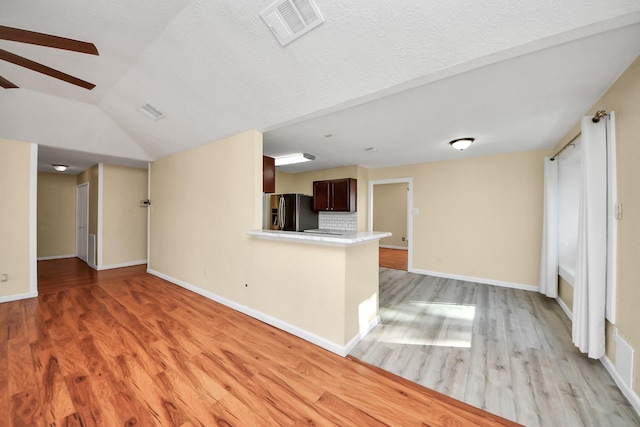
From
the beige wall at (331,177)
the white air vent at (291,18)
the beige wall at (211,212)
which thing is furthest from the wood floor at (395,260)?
the white air vent at (291,18)

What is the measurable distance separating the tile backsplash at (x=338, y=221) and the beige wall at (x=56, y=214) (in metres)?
7.06

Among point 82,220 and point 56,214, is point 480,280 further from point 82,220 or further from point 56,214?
point 56,214

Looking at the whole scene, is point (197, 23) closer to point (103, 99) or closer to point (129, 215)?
point (103, 99)

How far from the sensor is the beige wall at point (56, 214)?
6.09m

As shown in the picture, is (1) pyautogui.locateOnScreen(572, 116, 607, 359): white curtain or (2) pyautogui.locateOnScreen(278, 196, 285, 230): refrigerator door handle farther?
(2) pyautogui.locateOnScreen(278, 196, 285, 230): refrigerator door handle

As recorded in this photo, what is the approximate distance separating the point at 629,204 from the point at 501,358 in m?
1.57

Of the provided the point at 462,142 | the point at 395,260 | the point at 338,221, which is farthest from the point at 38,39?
the point at 395,260

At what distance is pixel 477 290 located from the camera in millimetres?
3973

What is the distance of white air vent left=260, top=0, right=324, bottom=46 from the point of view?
1597 mm

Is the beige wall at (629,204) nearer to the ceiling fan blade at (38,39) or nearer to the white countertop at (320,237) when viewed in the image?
the white countertop at (320,237)

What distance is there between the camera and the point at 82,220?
621 centimetres

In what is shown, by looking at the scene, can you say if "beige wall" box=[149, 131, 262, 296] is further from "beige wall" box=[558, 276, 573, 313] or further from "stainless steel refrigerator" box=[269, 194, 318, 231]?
"beige wall" box=[558, 276, 573, 313]

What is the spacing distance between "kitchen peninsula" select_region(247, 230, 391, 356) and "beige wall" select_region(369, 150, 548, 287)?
108 inches

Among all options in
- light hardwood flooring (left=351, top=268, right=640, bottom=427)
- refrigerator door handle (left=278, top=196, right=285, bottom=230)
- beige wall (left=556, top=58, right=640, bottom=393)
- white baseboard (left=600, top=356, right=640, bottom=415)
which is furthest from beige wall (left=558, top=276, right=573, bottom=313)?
refrigerator door handle (left=278, top=196, right=285, bottom=230)
